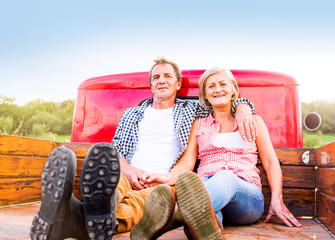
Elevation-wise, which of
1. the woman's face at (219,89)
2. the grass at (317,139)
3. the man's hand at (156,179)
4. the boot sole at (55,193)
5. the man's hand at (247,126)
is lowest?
the grass at (317,139)

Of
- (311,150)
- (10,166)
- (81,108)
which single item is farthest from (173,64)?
(10,166)

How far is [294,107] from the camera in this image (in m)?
2.29

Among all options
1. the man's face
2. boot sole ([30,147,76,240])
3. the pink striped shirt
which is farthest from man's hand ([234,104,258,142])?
boot sole ([30,147,76,240])

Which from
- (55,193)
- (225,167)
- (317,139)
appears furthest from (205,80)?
(317,139)

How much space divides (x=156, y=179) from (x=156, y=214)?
2.11 ft

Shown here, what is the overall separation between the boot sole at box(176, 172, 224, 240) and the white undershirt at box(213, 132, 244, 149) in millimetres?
793

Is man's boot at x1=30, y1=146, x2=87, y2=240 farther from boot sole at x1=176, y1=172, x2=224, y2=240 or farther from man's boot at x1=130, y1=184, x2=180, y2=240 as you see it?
boot sole at x1=176, y1=172, x2=224, y2=240

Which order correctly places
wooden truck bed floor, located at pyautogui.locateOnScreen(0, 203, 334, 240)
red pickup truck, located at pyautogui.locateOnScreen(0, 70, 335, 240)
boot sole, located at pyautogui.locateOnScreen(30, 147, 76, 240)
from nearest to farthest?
boot sole, located at pyautogui.locateOnScreen(30, 147, 76, 240) → wooden truck bed floor, located at pyautogui.locateOnScreen(0, 203, 334, 240) → red pickup truck, located at pyautogui.locateOnScreen(0, 70, 335, 240)

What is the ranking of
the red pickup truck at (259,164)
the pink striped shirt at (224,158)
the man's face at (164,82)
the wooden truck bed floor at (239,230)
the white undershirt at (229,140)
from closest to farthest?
the wooden truck bed floor at (239,230) → the red pickup truck at (259,164) → the pink striped shirt at (224,158) → the white undershirt at (229,140) → the man's face at (164,82)

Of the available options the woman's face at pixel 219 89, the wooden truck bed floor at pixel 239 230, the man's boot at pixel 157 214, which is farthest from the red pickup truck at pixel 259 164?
the woman's face at pixel 219 89

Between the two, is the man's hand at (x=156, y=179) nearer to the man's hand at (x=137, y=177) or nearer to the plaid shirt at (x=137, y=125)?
the man's hand at (x=137, y=177)

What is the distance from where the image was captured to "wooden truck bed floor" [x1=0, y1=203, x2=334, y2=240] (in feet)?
4.53

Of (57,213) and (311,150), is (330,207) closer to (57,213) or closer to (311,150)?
(311,150)

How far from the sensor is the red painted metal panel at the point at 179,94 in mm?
2285
